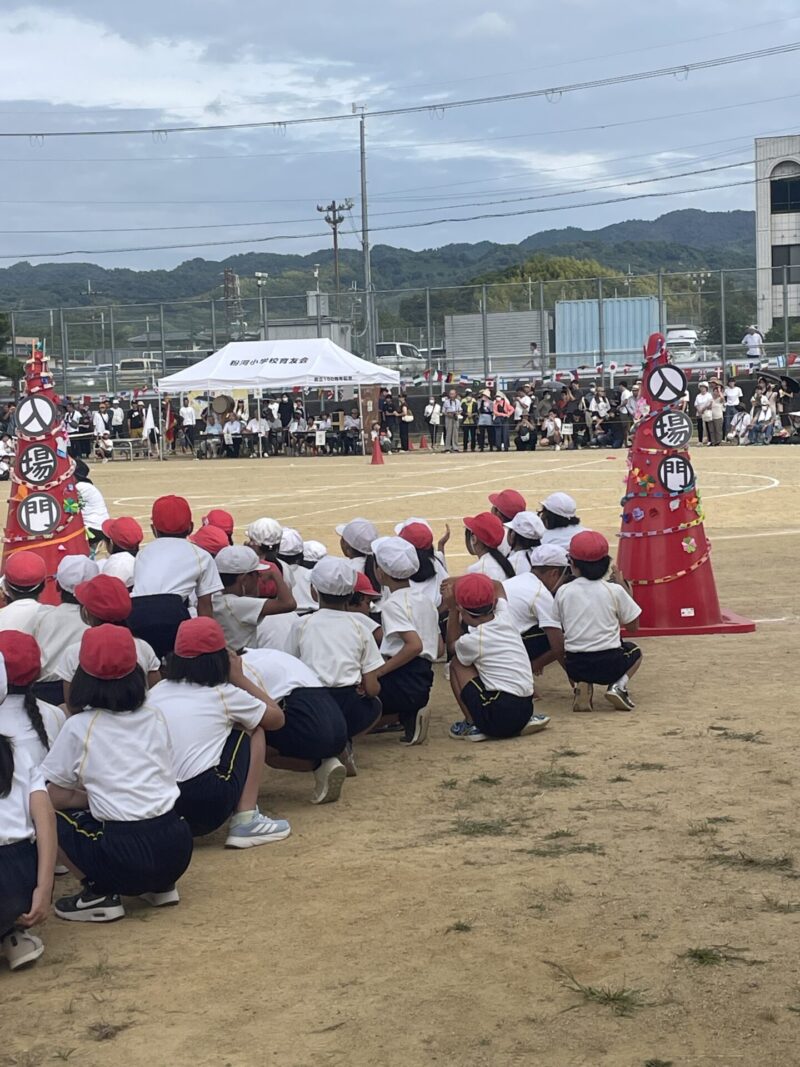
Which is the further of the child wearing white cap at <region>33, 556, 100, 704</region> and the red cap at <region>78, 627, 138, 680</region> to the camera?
the child wearing white cap at <region>33, 556, 100, 704</region>

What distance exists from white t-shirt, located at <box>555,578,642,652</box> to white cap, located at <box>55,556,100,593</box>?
285 centimetres

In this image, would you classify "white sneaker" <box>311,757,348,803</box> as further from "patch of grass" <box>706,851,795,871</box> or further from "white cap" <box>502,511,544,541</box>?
"white cap" <box>502,511,544,541</box>

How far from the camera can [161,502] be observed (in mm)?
8500

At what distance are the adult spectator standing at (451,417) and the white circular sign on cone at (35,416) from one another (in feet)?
82.0

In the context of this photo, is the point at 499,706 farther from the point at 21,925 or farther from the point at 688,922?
the point at 21,925

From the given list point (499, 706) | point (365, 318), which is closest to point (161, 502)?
point (499, 706)

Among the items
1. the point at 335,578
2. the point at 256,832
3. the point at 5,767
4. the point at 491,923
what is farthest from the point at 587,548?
the point at 5,767

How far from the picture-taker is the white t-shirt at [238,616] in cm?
843

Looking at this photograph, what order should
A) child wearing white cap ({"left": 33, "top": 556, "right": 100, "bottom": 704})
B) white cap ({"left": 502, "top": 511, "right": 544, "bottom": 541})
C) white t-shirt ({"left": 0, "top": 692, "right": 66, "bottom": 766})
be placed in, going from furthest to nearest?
white cap ({"left": 502, "top": 511, "right": 544, "bottom": 541})
child wearing white cap ({"left": 33, "top": 556, "right": 100, "bottom": 704})
white t-shirt ({"left": 0, "top": 692, "right": 66, "bottom": 766})

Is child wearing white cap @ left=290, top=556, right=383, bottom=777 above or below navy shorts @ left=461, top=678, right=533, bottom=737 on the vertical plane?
above

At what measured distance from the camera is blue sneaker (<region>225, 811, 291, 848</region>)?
6.43 metres

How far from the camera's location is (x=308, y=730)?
6.98m

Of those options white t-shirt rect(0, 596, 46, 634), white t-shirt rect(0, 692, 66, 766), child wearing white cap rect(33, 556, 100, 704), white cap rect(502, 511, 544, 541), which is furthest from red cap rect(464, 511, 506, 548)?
white t-shirt rect(0, 692, 66, 766)

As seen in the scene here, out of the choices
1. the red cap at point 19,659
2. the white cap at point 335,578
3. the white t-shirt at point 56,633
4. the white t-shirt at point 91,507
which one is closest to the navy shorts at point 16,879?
the red cap at point 19,659
